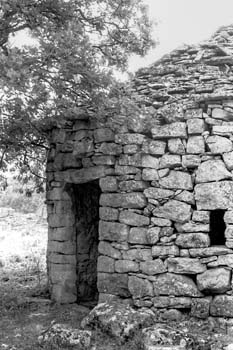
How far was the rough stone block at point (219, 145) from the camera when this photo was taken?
23.2ft

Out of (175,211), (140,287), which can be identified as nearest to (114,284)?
(140,287)

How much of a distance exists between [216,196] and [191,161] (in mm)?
613

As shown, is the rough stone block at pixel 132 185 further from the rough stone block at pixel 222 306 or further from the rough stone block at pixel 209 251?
the rough stone block at pixel 222 306

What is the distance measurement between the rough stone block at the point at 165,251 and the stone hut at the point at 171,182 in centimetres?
1

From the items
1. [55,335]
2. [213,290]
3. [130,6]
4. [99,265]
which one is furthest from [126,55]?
[55,335]

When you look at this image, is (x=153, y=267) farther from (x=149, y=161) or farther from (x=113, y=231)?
(x=149, y=161)

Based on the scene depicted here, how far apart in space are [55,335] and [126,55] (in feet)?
14.7

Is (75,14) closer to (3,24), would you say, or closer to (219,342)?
(3,24)

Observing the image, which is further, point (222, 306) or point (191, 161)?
point (191, 161)

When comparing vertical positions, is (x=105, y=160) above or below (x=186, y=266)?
above

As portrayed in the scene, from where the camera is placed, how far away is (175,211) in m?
7.20

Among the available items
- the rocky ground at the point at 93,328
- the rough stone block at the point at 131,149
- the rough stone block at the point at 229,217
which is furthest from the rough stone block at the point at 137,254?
the rough stone block at the point at 131,149

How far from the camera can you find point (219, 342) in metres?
6.32

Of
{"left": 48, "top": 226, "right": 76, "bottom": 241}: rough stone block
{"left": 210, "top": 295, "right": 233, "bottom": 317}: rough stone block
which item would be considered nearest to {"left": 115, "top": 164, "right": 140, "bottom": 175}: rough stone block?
{"left": 48, "top": 226, "right": 76, "bottom": 241}: rough stone block
